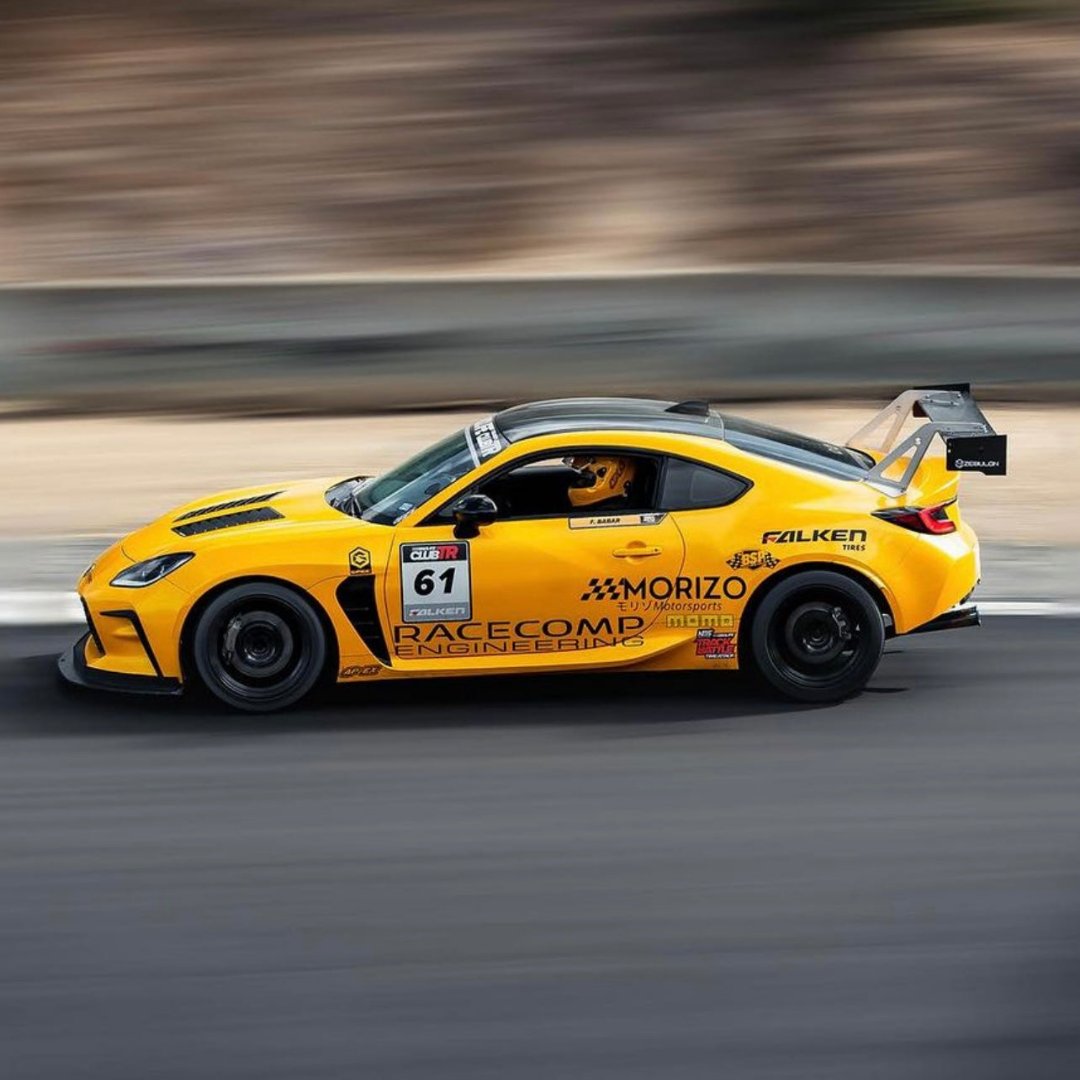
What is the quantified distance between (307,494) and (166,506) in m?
4.09

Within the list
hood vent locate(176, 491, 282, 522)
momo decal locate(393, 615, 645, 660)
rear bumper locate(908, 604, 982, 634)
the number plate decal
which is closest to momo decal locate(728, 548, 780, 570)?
momo decal locate(393, 615, 645, 660)

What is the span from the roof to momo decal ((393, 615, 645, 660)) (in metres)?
0.89

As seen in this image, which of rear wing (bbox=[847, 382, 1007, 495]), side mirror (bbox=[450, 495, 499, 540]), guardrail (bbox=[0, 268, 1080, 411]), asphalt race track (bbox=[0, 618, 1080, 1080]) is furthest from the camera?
guardrail (bbox=[0, 268, 1080, 411])

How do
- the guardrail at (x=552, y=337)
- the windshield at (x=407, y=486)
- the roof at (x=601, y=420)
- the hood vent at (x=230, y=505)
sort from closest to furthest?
the windshield at (x=407, y=486), the roof at (x=601, y=420), the hood vent at (x=230, y=505), the guardrail at (x=552, y=337)

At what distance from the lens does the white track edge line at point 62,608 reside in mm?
9555

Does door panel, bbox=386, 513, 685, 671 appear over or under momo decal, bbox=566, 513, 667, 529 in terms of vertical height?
under

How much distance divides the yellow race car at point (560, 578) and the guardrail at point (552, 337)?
20.8 ft

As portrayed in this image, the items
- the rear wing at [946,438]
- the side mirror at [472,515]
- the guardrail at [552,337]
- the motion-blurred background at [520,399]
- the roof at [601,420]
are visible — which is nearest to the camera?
the motion-blurred background at [520,399]

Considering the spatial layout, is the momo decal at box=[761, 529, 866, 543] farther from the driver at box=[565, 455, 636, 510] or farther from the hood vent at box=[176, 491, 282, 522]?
the hood vent at box=[176, 491, 282, 522]

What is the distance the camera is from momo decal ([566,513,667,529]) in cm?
788

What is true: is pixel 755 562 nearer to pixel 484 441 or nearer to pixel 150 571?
pixel 484 441

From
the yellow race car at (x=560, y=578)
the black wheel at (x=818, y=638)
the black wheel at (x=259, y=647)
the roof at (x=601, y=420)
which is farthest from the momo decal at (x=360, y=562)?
the black wheel at (x=818, y=638)

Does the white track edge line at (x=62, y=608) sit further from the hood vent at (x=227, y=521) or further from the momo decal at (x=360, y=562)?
the momo decal at (x=360, y=562)

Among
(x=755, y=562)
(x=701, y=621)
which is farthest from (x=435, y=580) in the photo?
(x=755, y=562)
